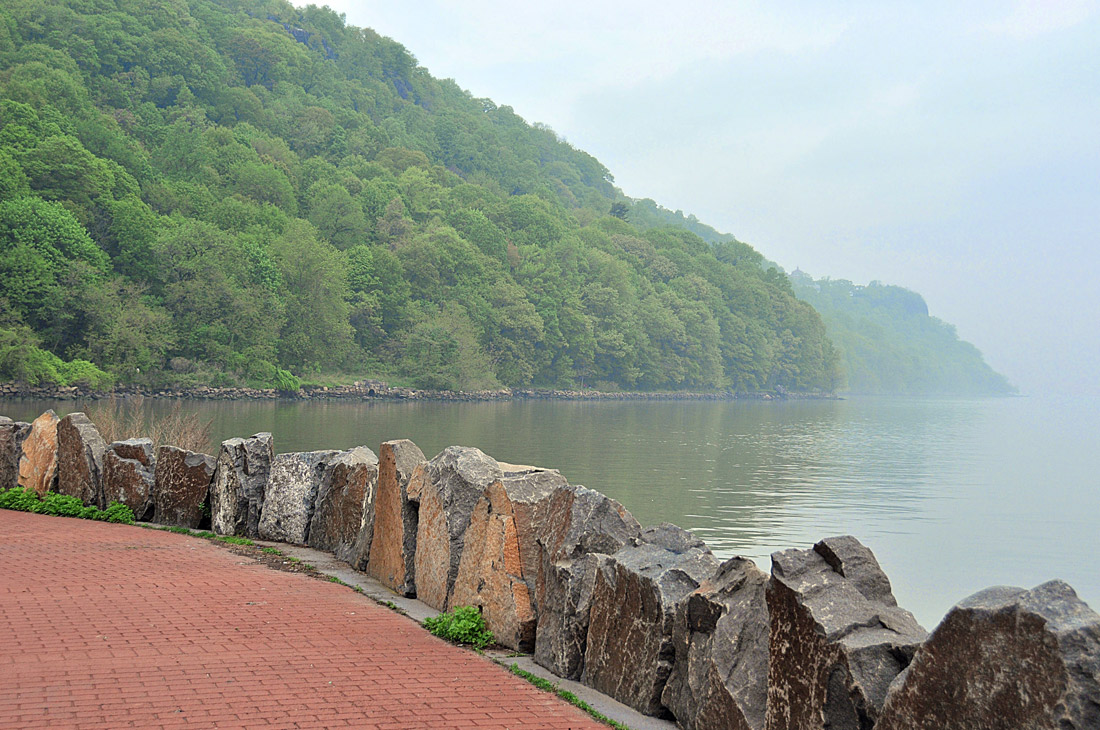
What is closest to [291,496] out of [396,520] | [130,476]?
[130,476]

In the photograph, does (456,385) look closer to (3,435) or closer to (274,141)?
(274,141)

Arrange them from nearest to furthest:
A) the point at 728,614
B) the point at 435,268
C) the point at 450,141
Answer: the point at 728,614 → the point at 435,268 → the point at 450,141

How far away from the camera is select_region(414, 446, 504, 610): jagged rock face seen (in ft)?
30.9

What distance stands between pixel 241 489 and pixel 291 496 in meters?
0.82

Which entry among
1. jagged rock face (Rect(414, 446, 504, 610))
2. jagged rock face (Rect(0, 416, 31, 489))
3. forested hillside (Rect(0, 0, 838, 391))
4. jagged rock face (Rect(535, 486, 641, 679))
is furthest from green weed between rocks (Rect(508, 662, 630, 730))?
forested hillside (Rect(0, 0, 838, 391))

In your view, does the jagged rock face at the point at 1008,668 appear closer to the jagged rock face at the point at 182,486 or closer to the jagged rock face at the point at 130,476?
the jagged rock face at the point at 182,486

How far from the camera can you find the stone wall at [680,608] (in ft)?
13.8

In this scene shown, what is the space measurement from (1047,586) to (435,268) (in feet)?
346

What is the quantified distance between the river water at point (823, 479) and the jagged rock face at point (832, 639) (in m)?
9.09

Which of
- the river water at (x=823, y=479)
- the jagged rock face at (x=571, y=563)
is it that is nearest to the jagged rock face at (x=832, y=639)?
the jagged rock face at (x=571, y=563)

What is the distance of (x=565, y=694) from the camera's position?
273 inches

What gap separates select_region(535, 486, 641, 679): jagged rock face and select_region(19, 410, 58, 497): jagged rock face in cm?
1079

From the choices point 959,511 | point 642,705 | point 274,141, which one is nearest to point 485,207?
point 274,141

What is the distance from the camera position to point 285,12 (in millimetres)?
182625
